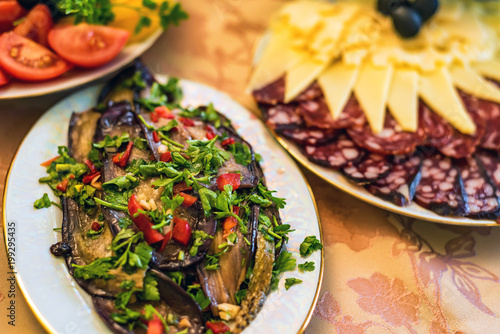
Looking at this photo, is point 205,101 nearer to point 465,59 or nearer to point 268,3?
point 268,3

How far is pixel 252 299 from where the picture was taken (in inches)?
66.5

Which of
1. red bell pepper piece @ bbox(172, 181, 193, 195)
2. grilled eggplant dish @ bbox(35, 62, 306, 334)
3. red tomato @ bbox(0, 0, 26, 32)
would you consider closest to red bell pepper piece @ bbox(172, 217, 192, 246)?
grilled eggplant dish @ bbox(35, 62, 306, 334)

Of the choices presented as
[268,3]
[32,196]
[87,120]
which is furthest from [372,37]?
[32,196]

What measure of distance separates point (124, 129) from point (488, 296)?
2.11 meters

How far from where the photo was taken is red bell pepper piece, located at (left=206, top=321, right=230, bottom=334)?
1.57 metres

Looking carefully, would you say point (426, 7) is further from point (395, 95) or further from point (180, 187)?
point (180, 187)

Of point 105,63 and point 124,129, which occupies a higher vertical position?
point 105,63

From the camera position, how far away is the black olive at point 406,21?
273cm

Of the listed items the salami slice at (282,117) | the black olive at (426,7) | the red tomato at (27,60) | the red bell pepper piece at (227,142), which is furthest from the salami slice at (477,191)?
the red tomato at (27,60)

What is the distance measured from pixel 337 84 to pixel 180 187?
52.0 inches

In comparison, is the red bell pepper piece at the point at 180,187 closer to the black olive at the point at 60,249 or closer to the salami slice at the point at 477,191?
the black olive at the point at 60,249

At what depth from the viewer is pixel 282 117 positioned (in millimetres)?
2494

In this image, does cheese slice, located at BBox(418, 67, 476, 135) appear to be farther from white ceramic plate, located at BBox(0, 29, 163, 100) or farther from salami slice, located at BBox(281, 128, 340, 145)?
white ceramic plate, located at BBox(0, 29, 163, 100)

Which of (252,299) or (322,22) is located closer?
(252,299)
